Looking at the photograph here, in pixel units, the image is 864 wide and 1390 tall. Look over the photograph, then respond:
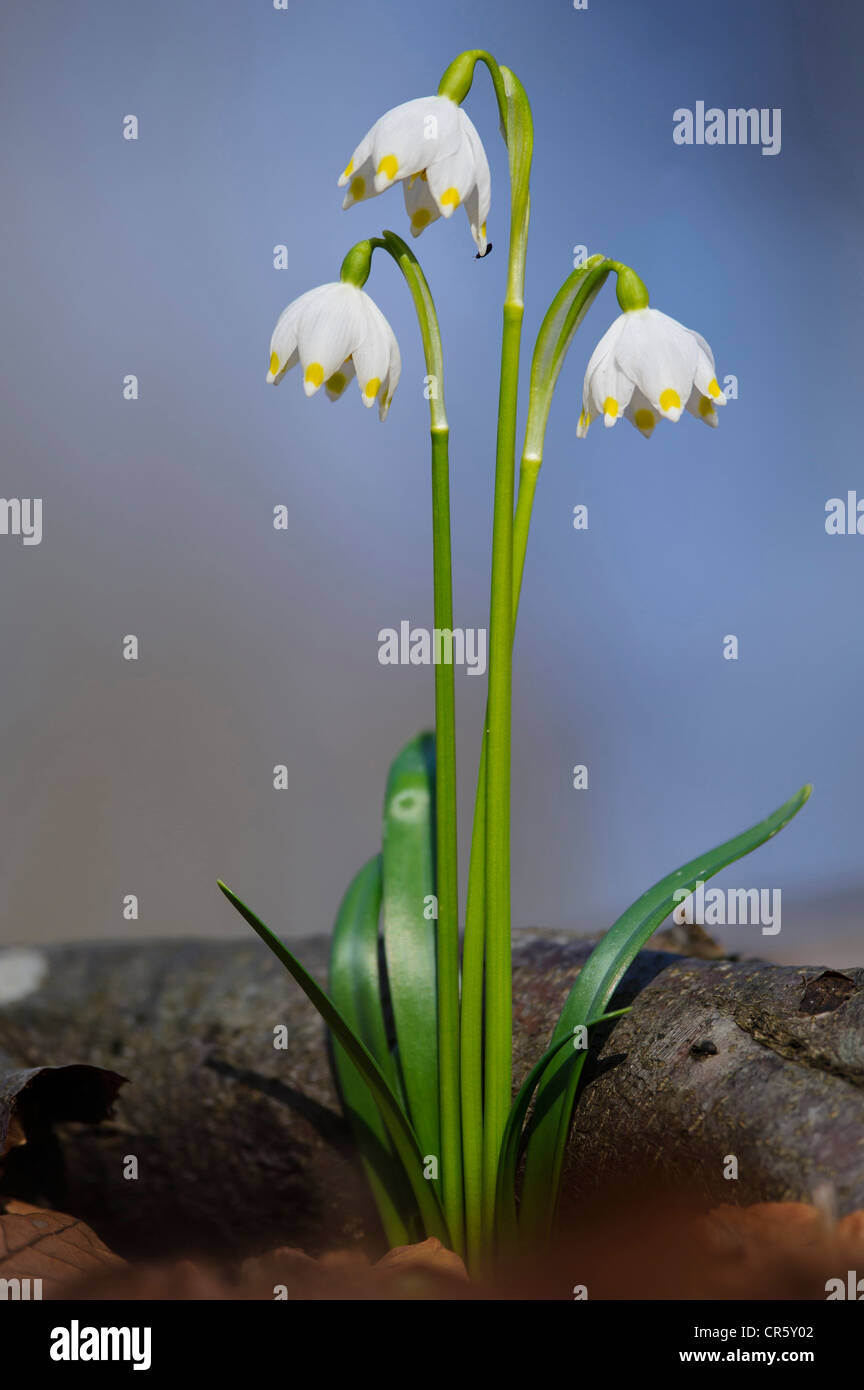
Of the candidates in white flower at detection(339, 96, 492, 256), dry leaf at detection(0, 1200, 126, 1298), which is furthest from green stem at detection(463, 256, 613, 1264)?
dry leaf at detection(0, 1200, 126, 1298)

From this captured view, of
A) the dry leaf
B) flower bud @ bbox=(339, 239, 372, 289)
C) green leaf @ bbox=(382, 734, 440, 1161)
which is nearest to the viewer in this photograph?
the dry leaf

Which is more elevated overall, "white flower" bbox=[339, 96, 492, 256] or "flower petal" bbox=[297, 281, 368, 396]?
"white flower" bbox=[339, 96, 492, 256]

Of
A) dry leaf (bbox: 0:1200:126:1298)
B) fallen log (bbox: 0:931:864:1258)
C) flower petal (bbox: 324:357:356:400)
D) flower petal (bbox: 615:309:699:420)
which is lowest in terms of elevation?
dry leaf (bbox: 0:1200:126:1298)

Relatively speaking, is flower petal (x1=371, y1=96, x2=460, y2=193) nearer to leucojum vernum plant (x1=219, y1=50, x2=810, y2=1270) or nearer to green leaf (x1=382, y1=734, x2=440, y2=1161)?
leucojum vernum plant (x1=219, y1=50, x2=810, y2=1270)

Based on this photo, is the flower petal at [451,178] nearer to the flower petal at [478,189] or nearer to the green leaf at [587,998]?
the flower petal at [478,189]

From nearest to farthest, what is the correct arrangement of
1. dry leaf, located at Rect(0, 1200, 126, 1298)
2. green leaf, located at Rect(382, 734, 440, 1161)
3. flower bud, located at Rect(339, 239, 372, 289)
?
1. dry leaf, located at Rect(0, 1200, 126, 1298)
2. flower bud, located at Rect(339, 239, 372, 289)
3. green leaf, located at Rect(382, 734, 440, 1161)

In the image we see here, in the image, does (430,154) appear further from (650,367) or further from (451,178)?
(650,367)
